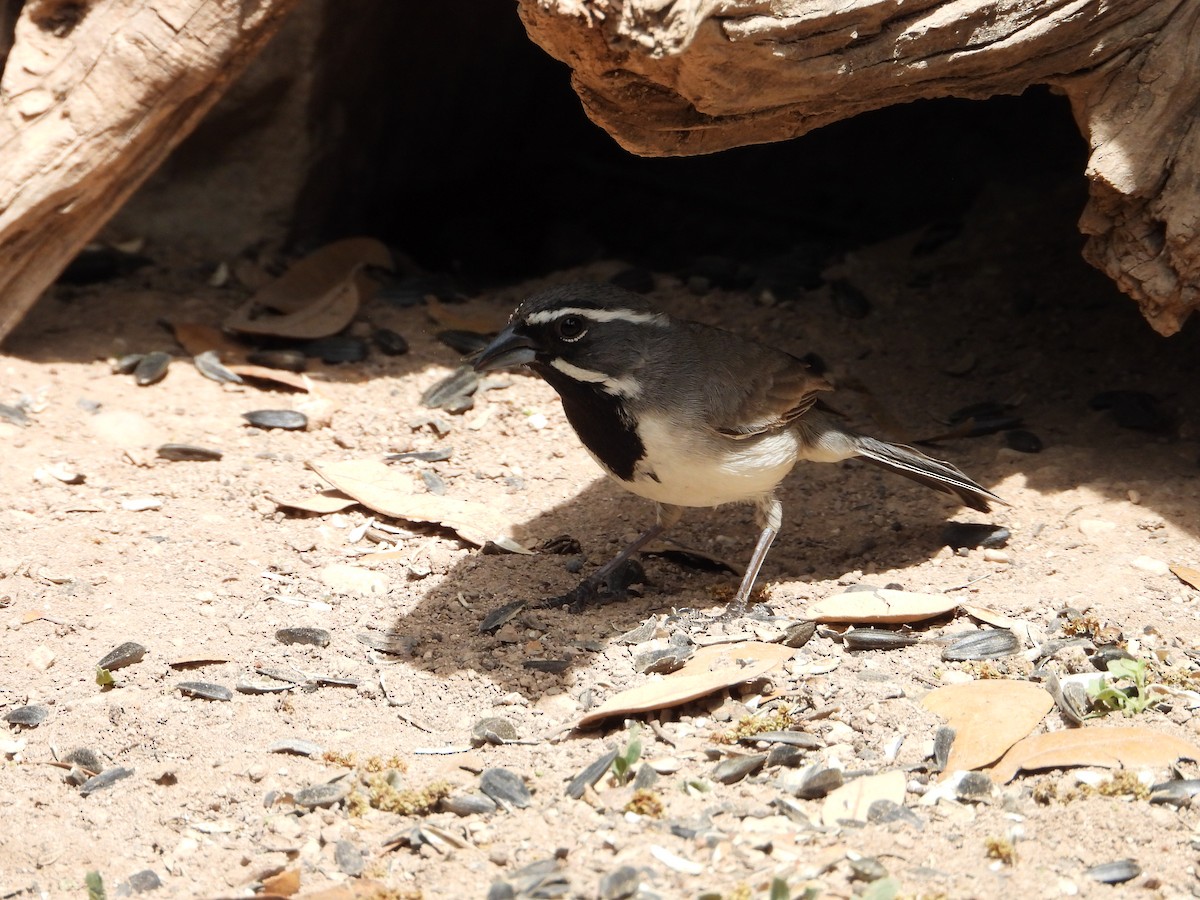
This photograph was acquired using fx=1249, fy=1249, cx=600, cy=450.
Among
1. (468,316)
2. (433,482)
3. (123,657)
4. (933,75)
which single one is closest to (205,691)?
(123,657)

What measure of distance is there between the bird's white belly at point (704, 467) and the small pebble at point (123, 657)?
227 cm

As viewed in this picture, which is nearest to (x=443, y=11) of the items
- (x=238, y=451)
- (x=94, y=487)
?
(x=238, y=451)

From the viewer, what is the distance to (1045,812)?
4.14 metres

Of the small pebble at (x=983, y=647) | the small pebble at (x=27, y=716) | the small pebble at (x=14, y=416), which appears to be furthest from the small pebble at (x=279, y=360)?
the small pebble at (x=983, y=647)

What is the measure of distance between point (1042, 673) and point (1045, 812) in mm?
948

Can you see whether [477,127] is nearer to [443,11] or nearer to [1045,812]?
[443,11]

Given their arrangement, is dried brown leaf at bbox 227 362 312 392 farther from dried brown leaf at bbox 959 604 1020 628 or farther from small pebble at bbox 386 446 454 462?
dried brown leaf at bbox 959 604 1020 628

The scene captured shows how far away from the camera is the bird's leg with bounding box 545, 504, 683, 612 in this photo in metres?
6.06

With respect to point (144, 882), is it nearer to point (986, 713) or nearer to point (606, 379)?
point (606, 379)

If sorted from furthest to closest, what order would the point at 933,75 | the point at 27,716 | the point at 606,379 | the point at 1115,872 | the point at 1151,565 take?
1. the point at 1151,565
2. the point at 606,379
3. the point at 933,75
4. the point at 27,716
5. the point at 1115,872

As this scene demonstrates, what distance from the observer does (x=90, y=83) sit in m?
6.75

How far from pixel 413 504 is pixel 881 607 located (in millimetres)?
2613

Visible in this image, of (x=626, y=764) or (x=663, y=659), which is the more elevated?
(x=626, y=764)

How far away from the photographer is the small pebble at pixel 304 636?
18.0ft
